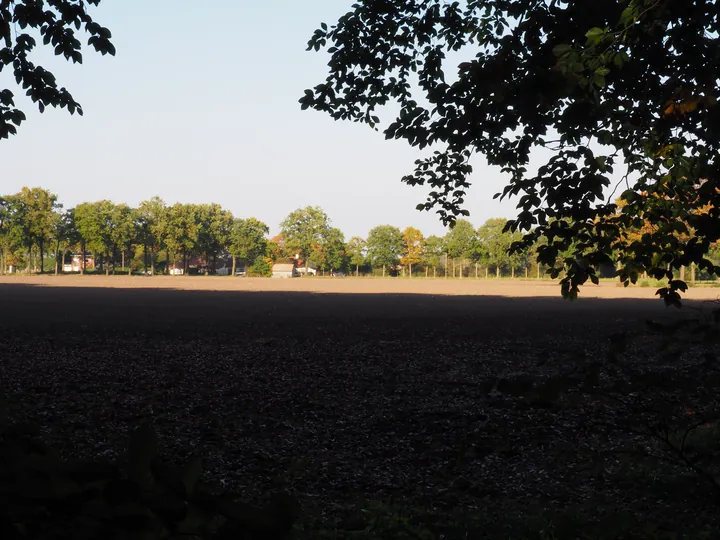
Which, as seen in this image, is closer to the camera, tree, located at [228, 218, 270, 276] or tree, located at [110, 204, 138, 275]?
tree, located at [110, 204, 138, 275]

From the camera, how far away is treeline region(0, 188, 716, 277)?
4405 inches

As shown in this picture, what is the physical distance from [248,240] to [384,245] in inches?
1325

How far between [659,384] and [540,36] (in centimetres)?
304

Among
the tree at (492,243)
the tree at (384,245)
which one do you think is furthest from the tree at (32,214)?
the tree at (492,243)

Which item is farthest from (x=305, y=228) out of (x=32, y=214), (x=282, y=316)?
(x=282, y=316)

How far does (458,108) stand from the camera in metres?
6.05

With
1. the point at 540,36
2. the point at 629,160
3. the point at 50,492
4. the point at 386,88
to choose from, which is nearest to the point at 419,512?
the point at 629,160

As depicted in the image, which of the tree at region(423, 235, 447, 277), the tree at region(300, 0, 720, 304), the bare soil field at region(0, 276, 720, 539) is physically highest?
the tree at region(423, 235, 447, 277)

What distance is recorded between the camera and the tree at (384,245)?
511 ft

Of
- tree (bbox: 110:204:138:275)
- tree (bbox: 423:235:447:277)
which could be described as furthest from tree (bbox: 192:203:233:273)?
tree (bbox: 423:235:447:277)

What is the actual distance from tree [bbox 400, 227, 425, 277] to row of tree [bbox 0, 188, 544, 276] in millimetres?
242

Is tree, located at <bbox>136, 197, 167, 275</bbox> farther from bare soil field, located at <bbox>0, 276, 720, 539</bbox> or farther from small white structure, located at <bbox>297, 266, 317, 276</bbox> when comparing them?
bare soil field, located at <bbox>0, 276, 720, 539</bbox>

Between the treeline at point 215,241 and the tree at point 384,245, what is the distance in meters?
0.24

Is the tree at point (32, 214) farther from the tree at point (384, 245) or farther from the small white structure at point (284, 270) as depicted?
the tree at point (384, 245)
